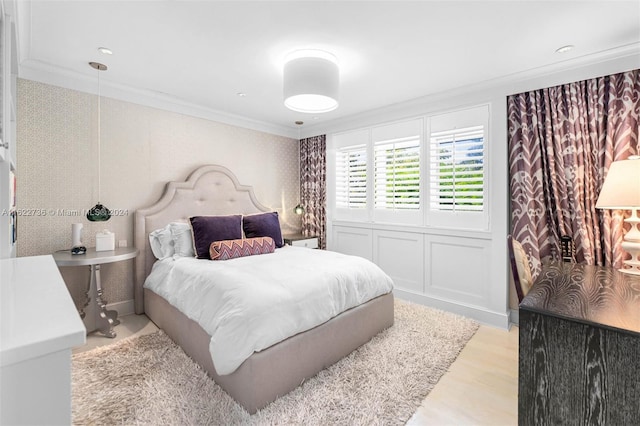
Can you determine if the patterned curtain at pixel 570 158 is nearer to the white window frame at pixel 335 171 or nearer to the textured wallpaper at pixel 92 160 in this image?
the white window frame at pixel 335 171

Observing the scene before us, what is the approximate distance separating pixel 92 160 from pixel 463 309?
4192 mm

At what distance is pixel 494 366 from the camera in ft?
7.66

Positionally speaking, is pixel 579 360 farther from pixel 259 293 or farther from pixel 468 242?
pixel 468 242

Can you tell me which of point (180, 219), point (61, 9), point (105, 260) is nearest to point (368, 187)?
point (180, 219)

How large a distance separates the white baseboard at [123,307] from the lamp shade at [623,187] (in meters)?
4.37

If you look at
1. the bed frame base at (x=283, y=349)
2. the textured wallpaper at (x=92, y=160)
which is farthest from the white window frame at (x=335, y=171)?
the bed frame base at (x=283, y=349)

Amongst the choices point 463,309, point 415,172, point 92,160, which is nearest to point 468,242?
point 463,309

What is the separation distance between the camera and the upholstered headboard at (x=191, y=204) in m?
3.26

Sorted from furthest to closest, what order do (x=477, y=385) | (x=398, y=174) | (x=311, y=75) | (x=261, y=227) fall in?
1. (x=398, y=174)
2. (x=261, y=227)
3. (x=311, y=75)
4. (x=477, y=385)

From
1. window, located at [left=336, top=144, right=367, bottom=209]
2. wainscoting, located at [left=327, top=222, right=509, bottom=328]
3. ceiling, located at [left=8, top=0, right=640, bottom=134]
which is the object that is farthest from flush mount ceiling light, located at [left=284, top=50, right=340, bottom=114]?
wainscoting, located at [left=327, top=222, right=509, bottom=328]

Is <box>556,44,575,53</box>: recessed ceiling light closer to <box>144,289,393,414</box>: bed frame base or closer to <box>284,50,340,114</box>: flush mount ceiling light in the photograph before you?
<box>284,50,340,114</box>: flush mount ceiling light

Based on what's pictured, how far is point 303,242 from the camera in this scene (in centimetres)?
443

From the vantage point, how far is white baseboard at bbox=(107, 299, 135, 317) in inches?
124

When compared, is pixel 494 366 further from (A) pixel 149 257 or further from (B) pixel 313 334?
(A) pixel 149 257
